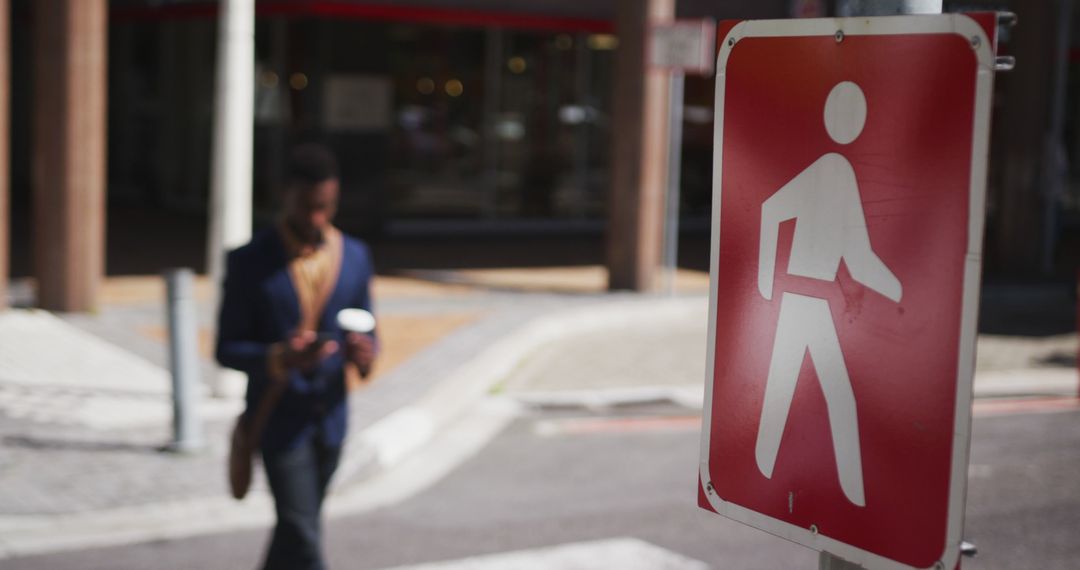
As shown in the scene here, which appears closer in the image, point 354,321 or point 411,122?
point 354,321

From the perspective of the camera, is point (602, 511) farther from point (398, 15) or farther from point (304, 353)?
point (398, 15)

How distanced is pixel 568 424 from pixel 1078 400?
14.8ft

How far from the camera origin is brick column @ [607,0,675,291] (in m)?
14.8

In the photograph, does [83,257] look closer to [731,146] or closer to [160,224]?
[160,224]

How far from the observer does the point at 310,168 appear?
4.85 meters

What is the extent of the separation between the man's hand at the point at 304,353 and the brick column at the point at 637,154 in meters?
10.5

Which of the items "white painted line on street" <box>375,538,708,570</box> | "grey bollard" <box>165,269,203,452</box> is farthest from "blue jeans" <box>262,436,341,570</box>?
"grey bollard" <box>165,269,203,452</box>

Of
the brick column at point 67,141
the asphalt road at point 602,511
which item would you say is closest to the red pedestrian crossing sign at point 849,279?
the asphalt road at point 602,511

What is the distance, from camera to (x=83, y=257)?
1176 centimetres

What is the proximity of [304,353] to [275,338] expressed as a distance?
302 mm

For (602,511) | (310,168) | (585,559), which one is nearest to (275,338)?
(310,168)

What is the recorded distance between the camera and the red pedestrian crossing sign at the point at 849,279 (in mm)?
2129

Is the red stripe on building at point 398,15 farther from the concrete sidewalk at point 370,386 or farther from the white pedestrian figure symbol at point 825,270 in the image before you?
the white pedestrian figure symbol at point 825,270

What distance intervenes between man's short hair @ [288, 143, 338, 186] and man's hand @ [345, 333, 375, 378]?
596mm
